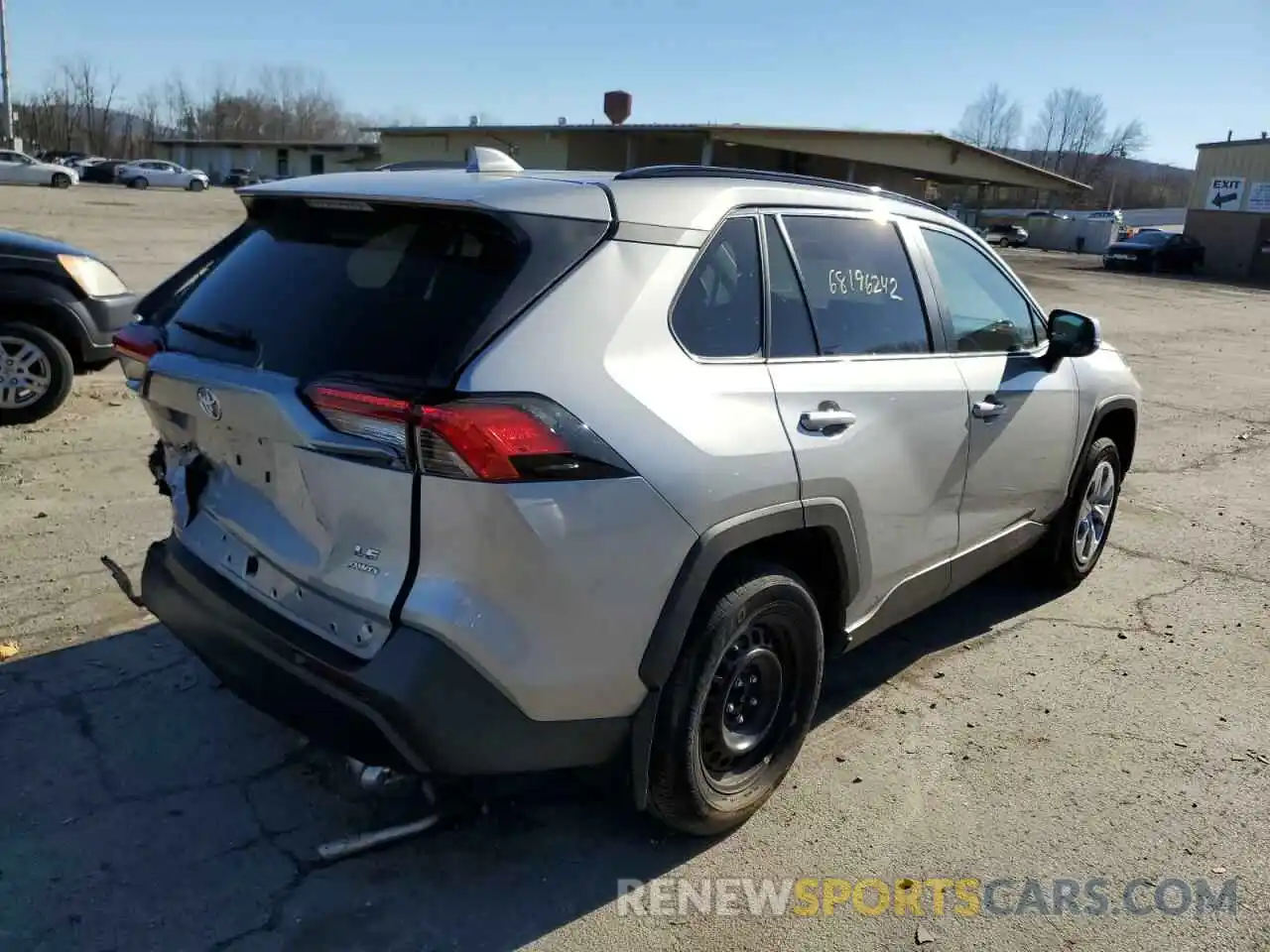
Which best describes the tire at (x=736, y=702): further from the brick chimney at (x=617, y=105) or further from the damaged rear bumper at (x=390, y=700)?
the brick chimney at (x=617, y=105)

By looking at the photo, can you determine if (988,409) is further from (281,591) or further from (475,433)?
(281,591)

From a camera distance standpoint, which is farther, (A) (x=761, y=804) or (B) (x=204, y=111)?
(B) (x=204, y=111)

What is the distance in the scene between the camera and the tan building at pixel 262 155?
226 feet

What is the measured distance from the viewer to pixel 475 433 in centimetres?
224

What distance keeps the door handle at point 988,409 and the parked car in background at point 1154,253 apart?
43083 millimetres

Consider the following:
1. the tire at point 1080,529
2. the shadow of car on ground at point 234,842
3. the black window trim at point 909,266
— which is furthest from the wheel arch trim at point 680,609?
the tire at point 1080,529

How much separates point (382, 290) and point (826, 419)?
1.35 metres

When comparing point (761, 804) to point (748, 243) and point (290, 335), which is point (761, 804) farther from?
point (290, 335)

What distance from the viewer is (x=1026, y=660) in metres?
4.39

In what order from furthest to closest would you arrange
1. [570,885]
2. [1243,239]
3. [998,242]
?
Answer: [998,242], [1243,239], [570,885]

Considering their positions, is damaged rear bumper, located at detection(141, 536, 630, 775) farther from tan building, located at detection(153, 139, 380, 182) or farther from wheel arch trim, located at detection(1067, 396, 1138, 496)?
tan building, located at detection(153, 139, 380, 182)

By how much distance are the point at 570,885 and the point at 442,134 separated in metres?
31.2

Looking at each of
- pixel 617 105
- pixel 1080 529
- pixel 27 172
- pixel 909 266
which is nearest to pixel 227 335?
pixel 909 266

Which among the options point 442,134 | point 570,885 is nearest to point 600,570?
point 570,885
